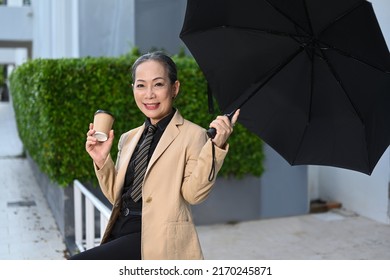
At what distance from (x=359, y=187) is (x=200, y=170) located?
5.72m

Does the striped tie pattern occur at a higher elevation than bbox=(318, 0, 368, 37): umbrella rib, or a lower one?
lower

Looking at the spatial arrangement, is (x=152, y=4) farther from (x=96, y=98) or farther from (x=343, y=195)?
(x=343, y=195)

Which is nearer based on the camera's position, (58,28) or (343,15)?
(343,15)

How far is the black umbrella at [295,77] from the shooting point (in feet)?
8.03

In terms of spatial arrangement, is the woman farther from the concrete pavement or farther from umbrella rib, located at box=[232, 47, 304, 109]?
the concrete pavement

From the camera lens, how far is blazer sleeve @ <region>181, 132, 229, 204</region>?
1992 millimetres

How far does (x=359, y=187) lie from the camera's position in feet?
23.8

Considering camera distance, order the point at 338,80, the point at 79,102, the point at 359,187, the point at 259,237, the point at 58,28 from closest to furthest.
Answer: the point at 338,80, the point at 79,102, the point at 259,237, the point at 359,187, the point at 58,28

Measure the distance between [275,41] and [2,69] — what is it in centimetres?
4212

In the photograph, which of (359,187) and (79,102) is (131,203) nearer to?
(79,102)

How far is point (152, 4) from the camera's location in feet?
27.1

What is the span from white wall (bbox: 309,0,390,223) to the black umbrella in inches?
136

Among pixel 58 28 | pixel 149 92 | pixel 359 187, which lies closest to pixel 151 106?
pixel 149 92

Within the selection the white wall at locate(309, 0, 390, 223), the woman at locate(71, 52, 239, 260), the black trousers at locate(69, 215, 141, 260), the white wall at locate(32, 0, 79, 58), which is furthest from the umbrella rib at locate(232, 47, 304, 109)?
the white wall at locate(32, 0, 79, 58)
